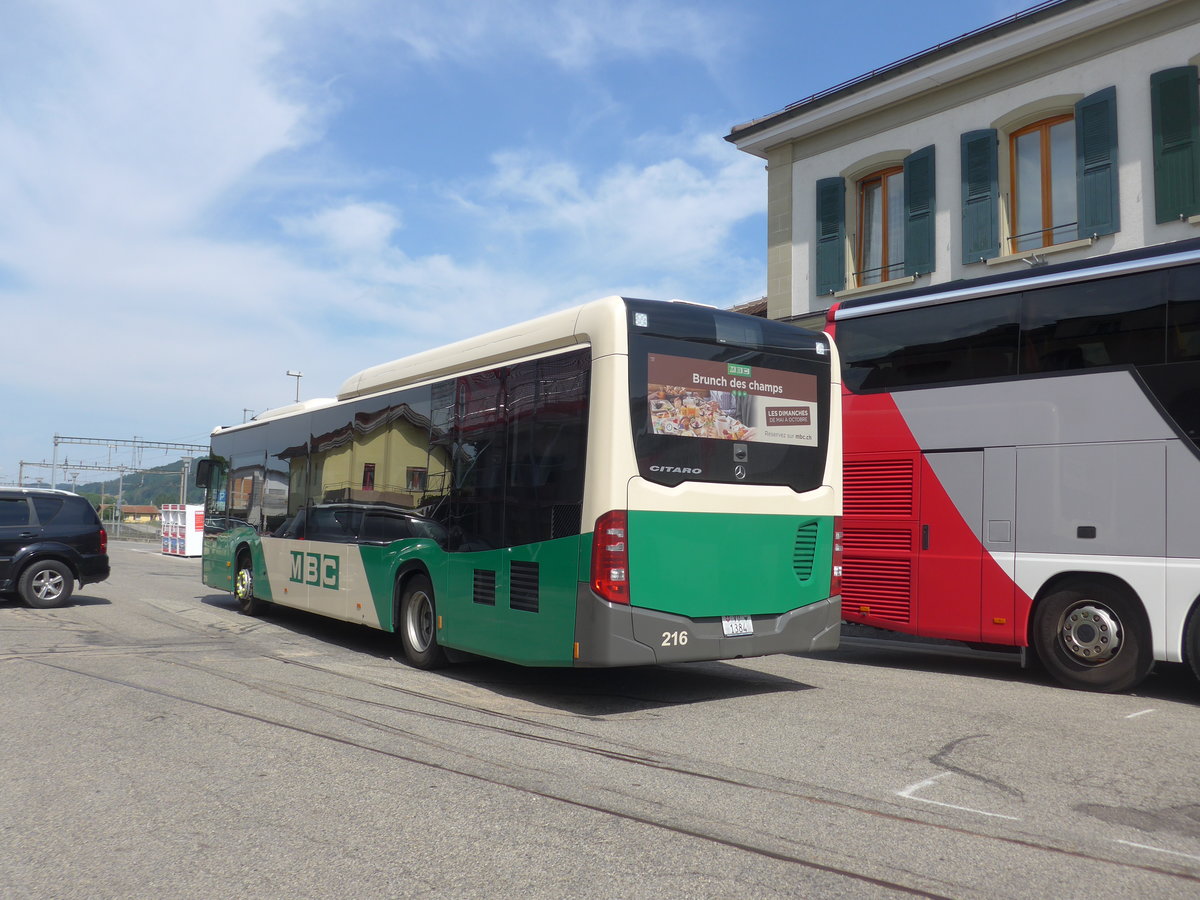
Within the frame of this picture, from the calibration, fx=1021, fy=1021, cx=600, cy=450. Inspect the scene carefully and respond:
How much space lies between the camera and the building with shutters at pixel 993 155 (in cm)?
1448

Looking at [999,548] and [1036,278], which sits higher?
[1036,278]

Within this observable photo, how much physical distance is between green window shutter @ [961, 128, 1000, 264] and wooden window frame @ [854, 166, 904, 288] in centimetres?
143

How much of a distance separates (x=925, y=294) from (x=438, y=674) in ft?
19.9

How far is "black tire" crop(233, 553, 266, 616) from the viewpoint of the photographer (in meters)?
14.6

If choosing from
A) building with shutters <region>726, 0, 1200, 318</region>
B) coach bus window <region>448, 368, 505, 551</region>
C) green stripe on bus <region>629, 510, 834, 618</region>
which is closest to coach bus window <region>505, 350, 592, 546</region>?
coach bus window <region>448, 368, 505, 551</region>

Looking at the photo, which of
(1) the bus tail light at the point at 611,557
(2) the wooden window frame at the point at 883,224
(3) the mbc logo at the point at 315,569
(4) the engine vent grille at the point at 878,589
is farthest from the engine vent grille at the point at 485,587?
(2) the wooden window frame at the point at 883,224

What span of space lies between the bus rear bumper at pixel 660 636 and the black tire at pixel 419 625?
260 cm

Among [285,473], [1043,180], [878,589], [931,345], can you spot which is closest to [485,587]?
[878,589]

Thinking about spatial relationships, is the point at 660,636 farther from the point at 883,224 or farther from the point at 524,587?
the point at 883,224

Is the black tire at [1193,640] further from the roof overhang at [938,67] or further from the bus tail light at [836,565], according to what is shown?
the roof overhang at [938,67]

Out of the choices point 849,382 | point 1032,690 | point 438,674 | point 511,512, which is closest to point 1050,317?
point 849,382

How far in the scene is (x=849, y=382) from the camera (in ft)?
35.8

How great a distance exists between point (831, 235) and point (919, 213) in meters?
1.83

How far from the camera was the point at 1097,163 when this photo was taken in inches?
592
